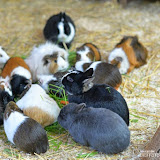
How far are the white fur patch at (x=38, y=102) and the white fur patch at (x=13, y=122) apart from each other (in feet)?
0.87

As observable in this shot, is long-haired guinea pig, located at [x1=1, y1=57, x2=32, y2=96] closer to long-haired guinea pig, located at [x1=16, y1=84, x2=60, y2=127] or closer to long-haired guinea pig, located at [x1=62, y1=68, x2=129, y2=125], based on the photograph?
long-haired guinea pig, located at [x1=16, y1=84, x2=60, y2=127]

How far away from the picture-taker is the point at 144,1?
690cm

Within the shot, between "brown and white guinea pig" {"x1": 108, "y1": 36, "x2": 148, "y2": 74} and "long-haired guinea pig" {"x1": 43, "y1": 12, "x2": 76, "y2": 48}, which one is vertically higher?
"long-haired guinea pig" {"x1": 43, "y1": 12, "x2": 76, "y2": 48}

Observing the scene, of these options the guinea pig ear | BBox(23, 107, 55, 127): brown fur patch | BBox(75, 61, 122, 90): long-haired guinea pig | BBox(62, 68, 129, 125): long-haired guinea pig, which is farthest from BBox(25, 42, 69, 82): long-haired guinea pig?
the guinea pig ear

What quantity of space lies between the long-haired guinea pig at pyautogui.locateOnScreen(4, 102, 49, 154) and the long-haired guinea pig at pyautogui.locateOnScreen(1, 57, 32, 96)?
0.85 metres

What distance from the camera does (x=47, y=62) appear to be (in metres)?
4.05

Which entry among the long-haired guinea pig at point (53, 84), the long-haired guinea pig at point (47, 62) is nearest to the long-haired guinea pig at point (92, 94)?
the long-haired guinea pig at point (53, 84)

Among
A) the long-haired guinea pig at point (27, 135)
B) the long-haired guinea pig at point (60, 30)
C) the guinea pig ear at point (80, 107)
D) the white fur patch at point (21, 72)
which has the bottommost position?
the long-haired guinea pig at point (27, 135)

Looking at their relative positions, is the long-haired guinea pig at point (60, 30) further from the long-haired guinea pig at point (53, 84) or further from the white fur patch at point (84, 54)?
the long-haired guinea pig at point (53, 84)

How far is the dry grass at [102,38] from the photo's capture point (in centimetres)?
279

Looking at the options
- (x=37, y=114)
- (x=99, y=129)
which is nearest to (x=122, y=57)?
(x=37, y=114)

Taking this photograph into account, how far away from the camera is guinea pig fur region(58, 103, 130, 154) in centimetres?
255

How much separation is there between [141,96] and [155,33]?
208 cm

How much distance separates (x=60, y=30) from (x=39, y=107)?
1999 millimetres
